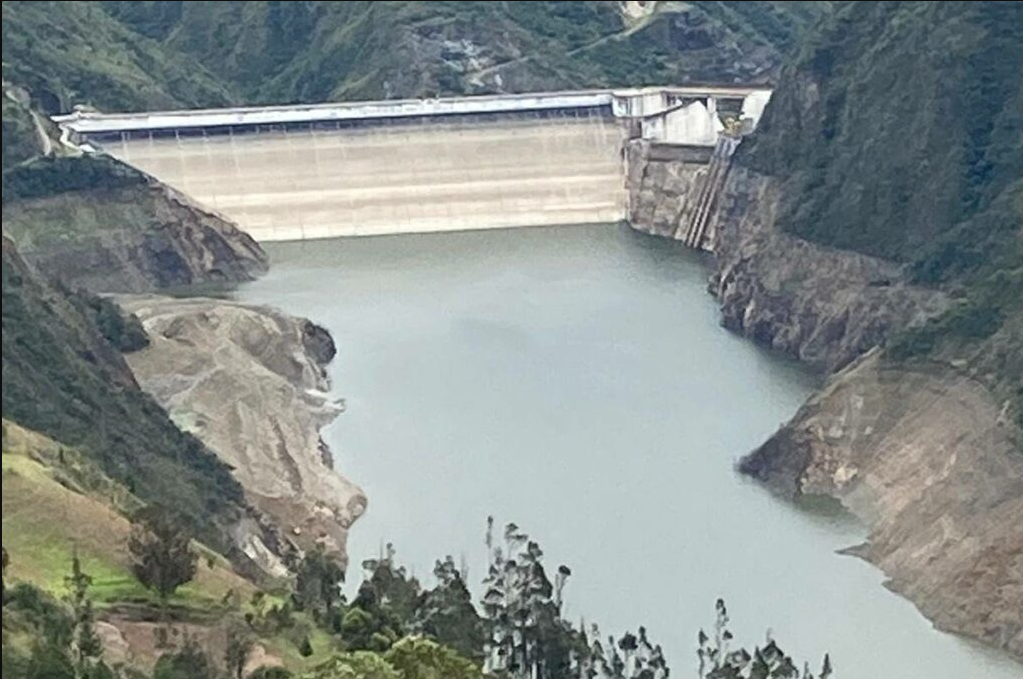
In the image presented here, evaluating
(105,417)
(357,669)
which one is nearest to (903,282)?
(105,417)

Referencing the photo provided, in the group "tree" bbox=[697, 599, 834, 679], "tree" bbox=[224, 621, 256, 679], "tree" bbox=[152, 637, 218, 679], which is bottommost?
"tree" bbox=[697, 599, 834, 679]

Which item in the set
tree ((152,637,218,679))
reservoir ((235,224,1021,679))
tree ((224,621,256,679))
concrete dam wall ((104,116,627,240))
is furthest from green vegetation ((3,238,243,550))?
concrete dam wall ((104,116,627,240))

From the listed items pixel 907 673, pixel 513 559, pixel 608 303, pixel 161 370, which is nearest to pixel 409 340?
pixel 608 303

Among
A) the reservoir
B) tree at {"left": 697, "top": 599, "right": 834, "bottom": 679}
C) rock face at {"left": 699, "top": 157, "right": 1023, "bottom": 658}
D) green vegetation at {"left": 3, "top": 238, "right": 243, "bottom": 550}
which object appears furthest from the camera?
rock face at {"left": 699, "top": 157, "right": 1023, "bottom": 658}

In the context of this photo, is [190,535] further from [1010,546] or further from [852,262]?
[852,262]

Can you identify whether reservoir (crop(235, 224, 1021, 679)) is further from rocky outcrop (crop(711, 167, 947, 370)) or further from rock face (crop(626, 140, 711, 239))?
rock face (crop(626, 140, 711, 239))
